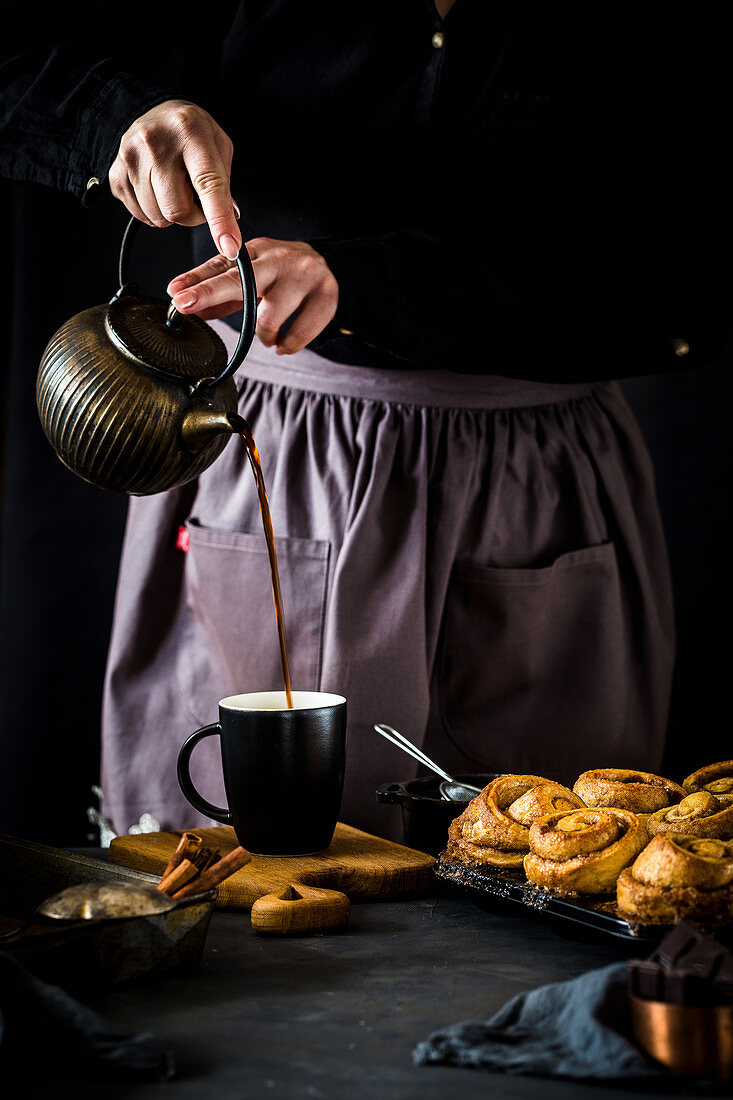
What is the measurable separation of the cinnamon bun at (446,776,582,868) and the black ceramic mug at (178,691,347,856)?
13 centimetres

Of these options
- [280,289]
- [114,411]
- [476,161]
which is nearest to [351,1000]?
[114,411]

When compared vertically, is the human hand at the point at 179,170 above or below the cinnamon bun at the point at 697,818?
above

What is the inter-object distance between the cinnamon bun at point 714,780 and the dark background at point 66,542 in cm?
135

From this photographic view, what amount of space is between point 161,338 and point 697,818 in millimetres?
595

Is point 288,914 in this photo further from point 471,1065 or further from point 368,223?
point 368,223

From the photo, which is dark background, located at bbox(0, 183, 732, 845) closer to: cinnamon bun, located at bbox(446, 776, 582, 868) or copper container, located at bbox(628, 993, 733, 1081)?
cinnamon bun, located at bbox(446, 776, 582, 868)

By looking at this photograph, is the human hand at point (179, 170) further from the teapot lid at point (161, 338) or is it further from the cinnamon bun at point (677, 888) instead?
the cinnamon bun at point (677, 888)

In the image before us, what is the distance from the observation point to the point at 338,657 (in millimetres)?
1418

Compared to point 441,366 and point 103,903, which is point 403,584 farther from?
point 103,903

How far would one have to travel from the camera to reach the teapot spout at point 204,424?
97 centimetres

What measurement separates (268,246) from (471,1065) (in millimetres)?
865

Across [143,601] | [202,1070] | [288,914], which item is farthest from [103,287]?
[202,1070]

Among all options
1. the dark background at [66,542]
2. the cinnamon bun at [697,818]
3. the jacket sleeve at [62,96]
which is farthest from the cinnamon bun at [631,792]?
the dark background at [66,542]

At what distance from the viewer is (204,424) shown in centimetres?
97
